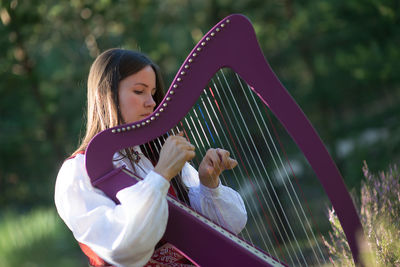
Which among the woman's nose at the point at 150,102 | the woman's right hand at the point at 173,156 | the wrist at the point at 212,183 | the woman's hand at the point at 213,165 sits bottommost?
the wrist at the point at 212,183

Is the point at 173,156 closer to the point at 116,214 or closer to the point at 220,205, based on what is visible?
the point at 116,214

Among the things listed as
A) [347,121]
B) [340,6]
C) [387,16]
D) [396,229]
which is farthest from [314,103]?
[396,229]

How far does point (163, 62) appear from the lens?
8938mm

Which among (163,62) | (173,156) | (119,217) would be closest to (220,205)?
(173,156)

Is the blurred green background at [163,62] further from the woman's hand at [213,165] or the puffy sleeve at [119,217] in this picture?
the puffy sleeve at [119,217]

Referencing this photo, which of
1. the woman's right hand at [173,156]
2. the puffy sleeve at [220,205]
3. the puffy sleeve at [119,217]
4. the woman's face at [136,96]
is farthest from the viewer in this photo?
the puffy sleeve at [220,205]

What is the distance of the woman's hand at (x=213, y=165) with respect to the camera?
2004 mm

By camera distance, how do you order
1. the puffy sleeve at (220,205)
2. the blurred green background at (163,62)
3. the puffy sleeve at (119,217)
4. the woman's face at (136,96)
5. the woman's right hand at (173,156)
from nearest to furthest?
the puffy sleeve at (119,217) < the woman's right hand at (173,156) < the woman's face at (136,96) < the puffy sleeve at (220,205) < the blurred green background at (163,62)

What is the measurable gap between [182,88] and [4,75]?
5443 millimetres

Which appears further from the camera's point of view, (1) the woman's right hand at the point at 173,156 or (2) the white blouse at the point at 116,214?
(1) the woman's right hand at the point at 173,156

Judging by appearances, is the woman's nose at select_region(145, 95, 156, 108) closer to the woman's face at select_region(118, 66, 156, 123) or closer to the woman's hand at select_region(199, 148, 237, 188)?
the woman's face at select_region(118, 66, 156, 123)

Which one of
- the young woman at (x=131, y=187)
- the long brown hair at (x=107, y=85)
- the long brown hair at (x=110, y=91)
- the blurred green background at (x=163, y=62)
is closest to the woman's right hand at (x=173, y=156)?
the young woman at (x=131, y=187)

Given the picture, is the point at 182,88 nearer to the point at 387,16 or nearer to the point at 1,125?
the point at 1,125

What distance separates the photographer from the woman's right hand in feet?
5.79
